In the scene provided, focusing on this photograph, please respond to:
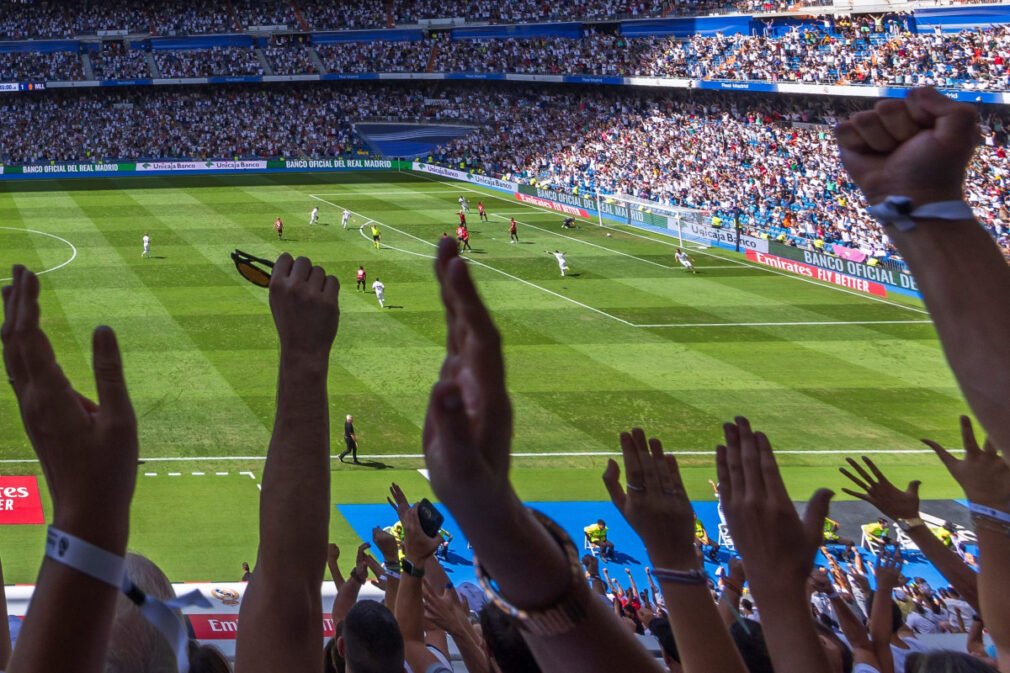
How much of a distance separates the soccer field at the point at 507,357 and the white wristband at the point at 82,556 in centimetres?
1578

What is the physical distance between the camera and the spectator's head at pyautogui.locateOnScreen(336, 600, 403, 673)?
153 inches

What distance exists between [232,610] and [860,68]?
147 ft

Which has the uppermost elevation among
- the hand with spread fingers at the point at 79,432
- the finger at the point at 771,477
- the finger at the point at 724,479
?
the hand with spread fingers at the point at 79,432

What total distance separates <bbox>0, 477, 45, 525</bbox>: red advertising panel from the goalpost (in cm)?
3191

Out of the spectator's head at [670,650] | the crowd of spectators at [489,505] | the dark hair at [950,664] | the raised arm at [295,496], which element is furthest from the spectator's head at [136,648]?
the spectator's head at [670,650]

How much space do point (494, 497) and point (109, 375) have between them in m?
1.02

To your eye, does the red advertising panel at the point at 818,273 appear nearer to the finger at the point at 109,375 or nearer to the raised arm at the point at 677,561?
the raised arm at the point at 677,561

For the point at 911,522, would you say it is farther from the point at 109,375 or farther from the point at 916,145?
the point at 109,375

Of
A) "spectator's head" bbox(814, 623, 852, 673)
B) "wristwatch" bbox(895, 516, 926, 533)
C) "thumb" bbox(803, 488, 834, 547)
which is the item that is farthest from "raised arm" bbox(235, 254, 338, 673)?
"wristwatch" bbox(895, 516, 926, 533)

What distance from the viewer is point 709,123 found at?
6128 centimetres

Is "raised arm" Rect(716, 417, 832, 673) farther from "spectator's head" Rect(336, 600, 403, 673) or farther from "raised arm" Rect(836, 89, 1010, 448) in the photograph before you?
"spectator's head" Rect(336, 600, 403, 673)

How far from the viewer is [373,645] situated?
3.88 metres

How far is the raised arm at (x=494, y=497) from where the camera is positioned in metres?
2.14

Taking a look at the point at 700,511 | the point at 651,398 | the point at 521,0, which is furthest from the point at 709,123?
the point at 700,511
